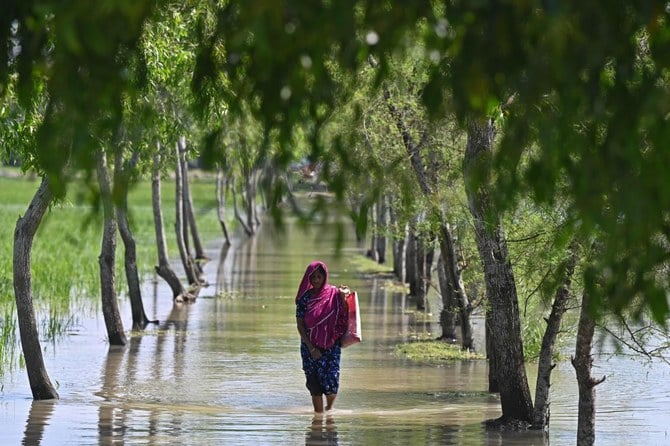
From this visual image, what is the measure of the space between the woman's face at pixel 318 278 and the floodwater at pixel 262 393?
24.2 inches

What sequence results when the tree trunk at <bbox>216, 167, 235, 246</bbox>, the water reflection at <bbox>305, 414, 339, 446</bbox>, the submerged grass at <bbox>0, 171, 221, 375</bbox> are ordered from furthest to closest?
1. the tree trunk at <bbox>216, 167, 235, 246</bbox>
2. the submerged grass at <bbox>0, 171, 221, 375</bbox>
3. the water reflection at <bbox>305, 414, 339, 446</bbox>

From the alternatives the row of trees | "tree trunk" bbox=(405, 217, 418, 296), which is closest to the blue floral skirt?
the row of trees

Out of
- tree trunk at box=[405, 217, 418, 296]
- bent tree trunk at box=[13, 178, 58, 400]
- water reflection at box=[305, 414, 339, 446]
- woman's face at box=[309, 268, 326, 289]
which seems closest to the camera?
water reflection at box=[305, 414, 339, 446]

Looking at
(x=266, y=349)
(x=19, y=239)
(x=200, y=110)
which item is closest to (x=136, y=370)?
(x=266, y=349)

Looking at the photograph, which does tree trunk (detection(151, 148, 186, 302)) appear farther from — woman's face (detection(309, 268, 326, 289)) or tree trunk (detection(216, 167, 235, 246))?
tree trunk (detection(216, 167, 235, 246))

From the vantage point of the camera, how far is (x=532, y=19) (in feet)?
17.2

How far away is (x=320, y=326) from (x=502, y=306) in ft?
6.87

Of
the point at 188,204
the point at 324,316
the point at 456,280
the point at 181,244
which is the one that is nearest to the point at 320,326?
the point at 324,316

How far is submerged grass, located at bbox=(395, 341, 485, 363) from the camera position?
72.6 feet

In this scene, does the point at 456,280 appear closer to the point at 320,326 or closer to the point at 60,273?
the point at 320,326

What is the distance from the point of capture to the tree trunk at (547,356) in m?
13.8

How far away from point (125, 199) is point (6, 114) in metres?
8.77

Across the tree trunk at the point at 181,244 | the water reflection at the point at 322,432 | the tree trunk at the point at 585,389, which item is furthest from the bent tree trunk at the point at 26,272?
the tree trunk at the point at 181,244

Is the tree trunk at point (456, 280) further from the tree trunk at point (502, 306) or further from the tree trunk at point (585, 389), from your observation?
the tree trunk at point (585, 389)
